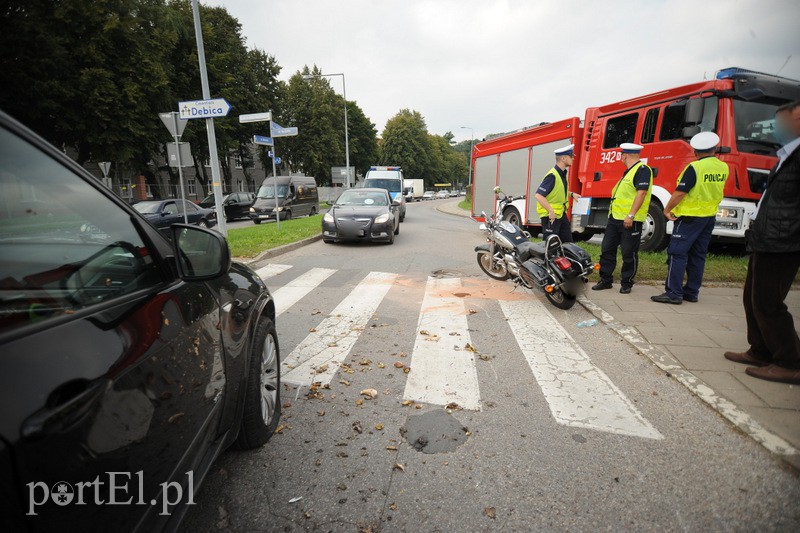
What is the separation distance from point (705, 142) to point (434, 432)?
195 inches

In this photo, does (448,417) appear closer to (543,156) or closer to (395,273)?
(395,273)

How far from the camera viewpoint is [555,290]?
528 cm

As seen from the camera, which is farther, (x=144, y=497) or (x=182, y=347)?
(x=182, y=347)

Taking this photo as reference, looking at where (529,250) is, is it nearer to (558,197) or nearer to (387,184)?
(558,197)

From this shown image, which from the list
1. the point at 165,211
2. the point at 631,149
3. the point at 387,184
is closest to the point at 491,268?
the point at 631,149

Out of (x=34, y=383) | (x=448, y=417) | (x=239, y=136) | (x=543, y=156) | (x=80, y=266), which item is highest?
(x=239, y=136)

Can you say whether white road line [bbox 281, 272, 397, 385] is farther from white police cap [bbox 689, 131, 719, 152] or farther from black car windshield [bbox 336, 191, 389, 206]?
black car windshield [bbox 336, 191, 389, 206]

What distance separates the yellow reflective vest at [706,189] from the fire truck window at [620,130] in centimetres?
394

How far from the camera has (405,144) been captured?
227 ft

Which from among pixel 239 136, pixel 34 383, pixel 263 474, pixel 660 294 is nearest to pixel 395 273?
pixel 660 294

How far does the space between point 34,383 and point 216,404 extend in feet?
3.05

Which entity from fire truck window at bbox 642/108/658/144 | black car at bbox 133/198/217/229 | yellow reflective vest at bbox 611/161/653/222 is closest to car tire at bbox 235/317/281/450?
yellow reflective vest at bbox 611/161/653/222

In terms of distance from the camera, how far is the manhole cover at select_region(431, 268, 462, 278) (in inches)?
292

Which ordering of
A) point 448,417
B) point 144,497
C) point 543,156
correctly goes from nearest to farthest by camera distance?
point 144,497, point 448,417, point 543,156
